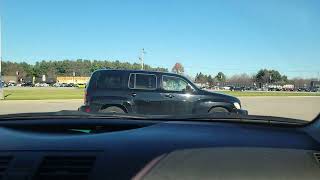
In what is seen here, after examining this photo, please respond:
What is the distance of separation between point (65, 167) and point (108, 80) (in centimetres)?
1267

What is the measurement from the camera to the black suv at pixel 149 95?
13969 mm

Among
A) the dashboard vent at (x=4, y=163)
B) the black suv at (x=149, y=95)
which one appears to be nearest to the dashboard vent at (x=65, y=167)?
the dashboard vent at (x=4, y=163)

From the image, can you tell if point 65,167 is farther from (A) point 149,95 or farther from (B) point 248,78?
(B) point 248,78

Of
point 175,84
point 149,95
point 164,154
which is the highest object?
point 175,84

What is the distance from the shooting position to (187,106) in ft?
47.6

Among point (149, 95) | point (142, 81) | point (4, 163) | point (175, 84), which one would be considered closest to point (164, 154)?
point (4, 163)

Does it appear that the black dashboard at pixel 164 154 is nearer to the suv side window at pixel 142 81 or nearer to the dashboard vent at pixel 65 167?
the dashboard vent at pixel 65 167

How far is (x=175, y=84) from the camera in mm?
14859

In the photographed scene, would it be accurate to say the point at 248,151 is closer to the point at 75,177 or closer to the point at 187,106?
the point at 75,177

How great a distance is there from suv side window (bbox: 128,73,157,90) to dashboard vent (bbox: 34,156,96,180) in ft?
41.5

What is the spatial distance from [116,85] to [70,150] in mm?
12551

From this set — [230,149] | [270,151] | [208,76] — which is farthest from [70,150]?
[208,76]

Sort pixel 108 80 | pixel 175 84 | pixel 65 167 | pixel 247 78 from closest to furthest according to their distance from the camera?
1. pixel 65 167
2. pixel 108 80
3. pixel 175 84
4. pixel 247 78

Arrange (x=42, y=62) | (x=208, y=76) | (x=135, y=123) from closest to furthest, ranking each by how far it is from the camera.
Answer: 1. (x=135, y=123)
2. (x=208, y=76)
3. (x=42, y=62)
